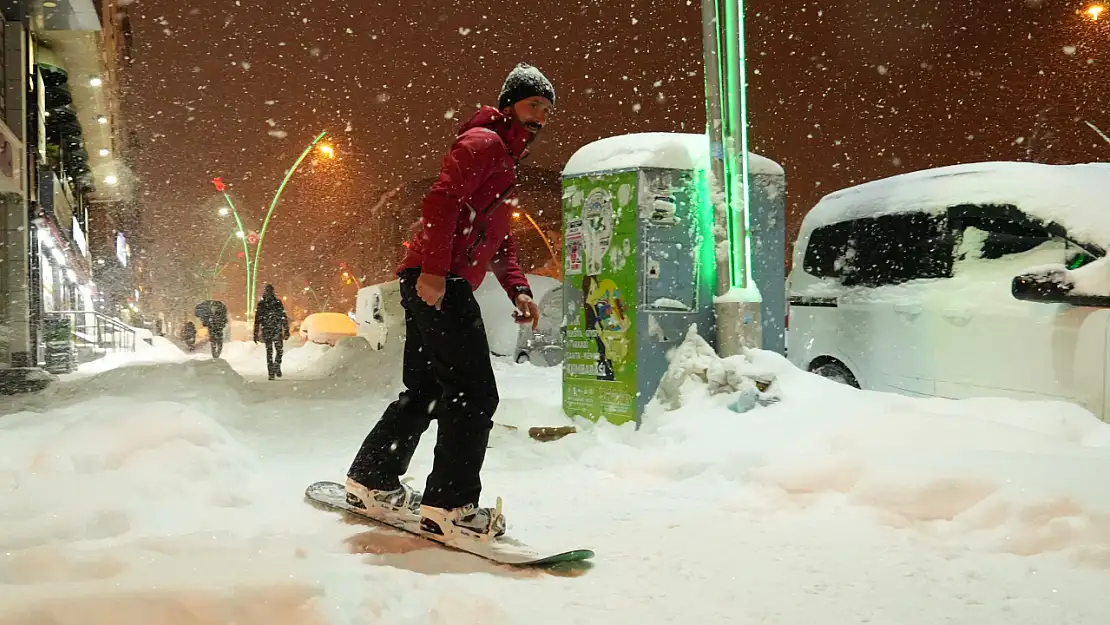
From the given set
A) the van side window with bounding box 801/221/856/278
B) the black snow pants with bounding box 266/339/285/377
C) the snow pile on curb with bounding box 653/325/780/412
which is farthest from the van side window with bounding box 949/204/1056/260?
the black snow pants with bounding box 266/339/285/377

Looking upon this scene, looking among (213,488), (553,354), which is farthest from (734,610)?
(553,354)

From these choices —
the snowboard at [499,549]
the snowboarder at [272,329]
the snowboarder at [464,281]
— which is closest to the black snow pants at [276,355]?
the snowboarder at [272,329]

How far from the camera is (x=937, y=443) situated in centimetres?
435

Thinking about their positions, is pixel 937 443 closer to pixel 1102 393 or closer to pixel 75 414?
pixel 1102 393

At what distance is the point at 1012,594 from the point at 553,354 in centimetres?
1609

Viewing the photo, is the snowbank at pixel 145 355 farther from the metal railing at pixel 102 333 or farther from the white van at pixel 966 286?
the white van at pixel 966 286

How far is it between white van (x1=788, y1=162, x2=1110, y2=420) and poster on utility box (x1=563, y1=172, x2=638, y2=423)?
2016 millimetres

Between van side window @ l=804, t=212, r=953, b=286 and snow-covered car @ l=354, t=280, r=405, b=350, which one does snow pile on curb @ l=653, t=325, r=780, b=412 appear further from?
snow-covered car @ l=354, t=280, r=405, b=350

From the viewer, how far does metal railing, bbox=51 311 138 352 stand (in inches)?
828

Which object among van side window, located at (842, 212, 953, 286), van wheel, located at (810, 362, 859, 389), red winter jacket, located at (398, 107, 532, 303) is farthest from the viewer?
van wheel, located at (810, 362, 859, 389)

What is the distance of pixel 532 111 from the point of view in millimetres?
3611

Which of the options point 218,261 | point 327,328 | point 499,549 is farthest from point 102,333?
point 499,549

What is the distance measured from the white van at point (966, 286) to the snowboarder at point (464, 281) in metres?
3.41

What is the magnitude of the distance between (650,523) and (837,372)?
3966mm
